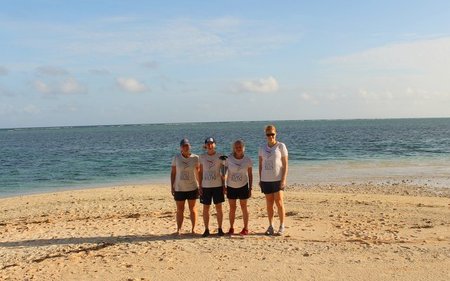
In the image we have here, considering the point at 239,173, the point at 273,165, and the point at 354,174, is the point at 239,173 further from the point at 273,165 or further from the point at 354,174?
the point at 354,174

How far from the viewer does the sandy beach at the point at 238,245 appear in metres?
6.07

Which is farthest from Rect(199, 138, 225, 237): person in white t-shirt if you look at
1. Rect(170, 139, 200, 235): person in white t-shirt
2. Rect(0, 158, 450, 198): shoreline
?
Rect(0, 158, 450, 198): shoreline

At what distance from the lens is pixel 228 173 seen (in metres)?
7.77

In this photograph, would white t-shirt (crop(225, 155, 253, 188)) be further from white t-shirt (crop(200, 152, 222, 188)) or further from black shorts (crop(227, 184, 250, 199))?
white t-shirt (crop(200, 152, 222, 188))

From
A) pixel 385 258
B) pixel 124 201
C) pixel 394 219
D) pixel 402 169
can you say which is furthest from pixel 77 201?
pixel 402 169

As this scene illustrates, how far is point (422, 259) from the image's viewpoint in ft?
21.0

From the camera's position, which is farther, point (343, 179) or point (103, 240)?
point (343, 179)

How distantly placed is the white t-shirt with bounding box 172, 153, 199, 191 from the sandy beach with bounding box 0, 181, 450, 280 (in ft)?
3.07

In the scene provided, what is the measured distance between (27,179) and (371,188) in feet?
57.8

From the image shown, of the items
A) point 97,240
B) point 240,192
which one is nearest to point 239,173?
point 240,192

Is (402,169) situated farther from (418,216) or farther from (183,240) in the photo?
(183,240)

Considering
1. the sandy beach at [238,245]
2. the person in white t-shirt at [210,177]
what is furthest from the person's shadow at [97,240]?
the person in white t-shirt at [210,177]

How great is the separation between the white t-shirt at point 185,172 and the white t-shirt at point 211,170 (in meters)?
0.22

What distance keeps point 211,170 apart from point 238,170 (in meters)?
0.47
